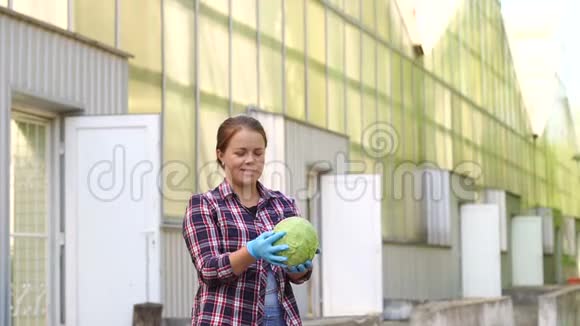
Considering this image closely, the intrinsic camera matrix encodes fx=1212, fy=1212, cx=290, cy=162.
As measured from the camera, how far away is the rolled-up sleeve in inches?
154

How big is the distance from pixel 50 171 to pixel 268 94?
23.2 ft

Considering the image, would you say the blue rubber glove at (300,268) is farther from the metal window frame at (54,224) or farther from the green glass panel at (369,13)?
the green glass panel at (369,13)

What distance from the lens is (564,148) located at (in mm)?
66500

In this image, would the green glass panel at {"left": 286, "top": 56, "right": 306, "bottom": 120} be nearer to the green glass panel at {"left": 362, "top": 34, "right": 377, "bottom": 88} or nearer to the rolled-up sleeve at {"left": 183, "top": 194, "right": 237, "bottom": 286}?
the green glass panel at {"left": 362, "top": 34, "right": 377, "bottom": 88}

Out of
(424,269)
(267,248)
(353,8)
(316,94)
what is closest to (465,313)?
(316,94)

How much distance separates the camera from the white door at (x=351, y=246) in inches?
757

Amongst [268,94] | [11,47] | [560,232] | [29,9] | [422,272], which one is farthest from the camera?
[560,232]

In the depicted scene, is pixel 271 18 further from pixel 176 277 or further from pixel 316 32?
Answer: pixel 176 277

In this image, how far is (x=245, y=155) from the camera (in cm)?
400

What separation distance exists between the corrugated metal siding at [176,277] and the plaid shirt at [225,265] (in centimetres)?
1012

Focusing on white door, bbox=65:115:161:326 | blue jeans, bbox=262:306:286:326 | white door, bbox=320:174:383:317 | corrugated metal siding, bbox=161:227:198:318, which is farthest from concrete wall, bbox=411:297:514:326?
blue jeans, bbox=262:306:286:326

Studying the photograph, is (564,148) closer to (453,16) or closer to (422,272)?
(453,16)

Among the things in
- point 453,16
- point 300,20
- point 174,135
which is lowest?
point 174,135

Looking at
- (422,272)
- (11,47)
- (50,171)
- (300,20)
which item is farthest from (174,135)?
(422,272)
